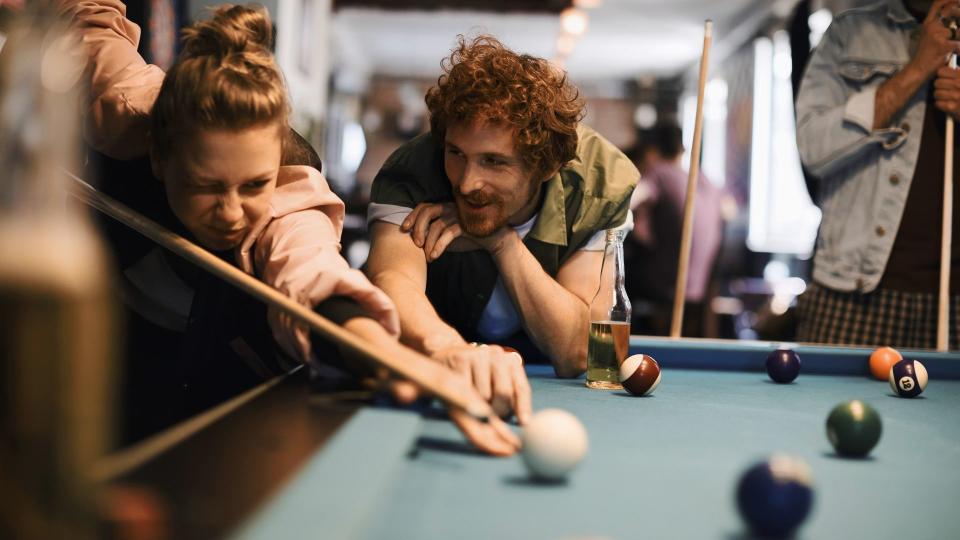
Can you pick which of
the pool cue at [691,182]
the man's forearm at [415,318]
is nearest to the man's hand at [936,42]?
the pool cue at [691,182]

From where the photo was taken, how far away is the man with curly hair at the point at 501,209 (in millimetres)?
2100

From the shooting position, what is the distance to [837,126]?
2838 millimetres

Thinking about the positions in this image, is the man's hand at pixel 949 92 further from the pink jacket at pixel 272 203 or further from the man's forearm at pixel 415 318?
the pink jacket at pixel 272 203

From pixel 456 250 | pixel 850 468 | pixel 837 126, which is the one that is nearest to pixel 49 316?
pixel 850 468

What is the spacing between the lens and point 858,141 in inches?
111

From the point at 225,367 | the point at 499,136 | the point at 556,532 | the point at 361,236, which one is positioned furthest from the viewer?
the point at 361,236

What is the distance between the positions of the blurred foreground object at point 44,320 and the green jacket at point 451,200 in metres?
1.70

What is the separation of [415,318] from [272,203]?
343mm

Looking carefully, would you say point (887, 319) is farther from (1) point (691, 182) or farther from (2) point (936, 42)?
(2) point (936, 42)

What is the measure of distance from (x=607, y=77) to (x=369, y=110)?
3.50 meters

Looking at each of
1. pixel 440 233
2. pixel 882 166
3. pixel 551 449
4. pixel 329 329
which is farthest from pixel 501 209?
pixel 882 166

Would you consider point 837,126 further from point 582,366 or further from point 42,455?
point 42,455

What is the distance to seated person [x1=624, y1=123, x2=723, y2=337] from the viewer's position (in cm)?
589

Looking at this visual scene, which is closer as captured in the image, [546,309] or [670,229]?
[546,309]
